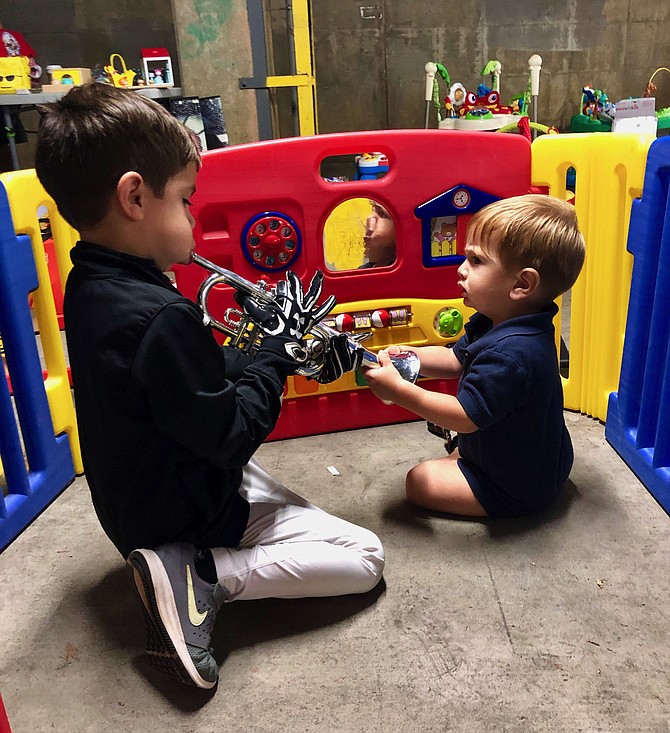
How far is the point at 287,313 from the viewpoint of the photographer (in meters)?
1.11

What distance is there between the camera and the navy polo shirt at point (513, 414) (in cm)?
121

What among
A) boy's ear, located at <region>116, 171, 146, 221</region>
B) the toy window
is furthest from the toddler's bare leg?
the toy window

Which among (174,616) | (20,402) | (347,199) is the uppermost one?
(347,199)

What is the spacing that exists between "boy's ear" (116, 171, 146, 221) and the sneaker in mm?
498

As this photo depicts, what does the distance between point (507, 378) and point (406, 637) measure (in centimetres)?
48

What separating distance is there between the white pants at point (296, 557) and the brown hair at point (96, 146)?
58 centimetres

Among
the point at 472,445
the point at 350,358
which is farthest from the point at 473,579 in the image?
the point at 350,358

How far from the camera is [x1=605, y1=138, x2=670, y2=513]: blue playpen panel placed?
4.42 feet

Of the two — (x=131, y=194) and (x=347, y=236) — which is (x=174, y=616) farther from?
(x=347, y=236)

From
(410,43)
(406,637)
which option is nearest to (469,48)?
(410,43)

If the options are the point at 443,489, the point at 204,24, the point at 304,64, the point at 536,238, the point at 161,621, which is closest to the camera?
the point at 161,621

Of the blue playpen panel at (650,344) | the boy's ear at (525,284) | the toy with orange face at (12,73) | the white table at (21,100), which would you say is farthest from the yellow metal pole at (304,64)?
the boy's ear at (525,284)

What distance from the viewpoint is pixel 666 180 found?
1.37 meters

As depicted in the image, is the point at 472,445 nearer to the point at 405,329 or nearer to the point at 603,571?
the point at 603,571
